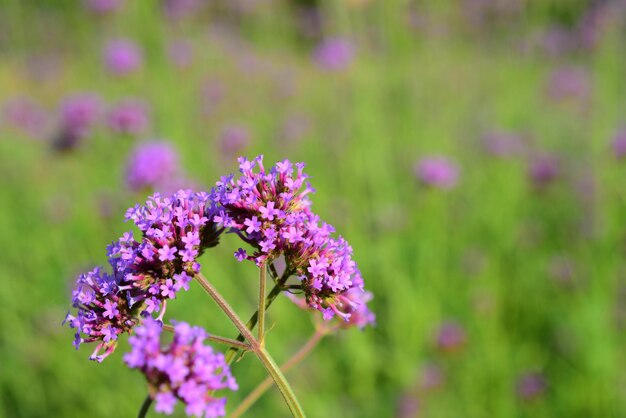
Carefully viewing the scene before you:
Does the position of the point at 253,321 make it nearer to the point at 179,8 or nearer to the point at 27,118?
the point at 179,8

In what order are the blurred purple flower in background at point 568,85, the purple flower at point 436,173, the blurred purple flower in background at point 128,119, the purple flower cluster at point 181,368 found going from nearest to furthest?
the purple flower cluster at point 181,368, the blurred purple flower in background at point 128,119, the purple flower at point 436,173, the blurred purple flower in background at point 568,85

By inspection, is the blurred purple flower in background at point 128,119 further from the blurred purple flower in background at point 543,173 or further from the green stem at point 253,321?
the blurred purple flower in background at point 543,173

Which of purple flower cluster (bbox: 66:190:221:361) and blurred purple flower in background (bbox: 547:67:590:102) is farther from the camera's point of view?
blurred purple flower in background (bbox: 547:67:590:102)

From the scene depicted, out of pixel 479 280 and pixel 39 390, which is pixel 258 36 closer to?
pixel 479 280

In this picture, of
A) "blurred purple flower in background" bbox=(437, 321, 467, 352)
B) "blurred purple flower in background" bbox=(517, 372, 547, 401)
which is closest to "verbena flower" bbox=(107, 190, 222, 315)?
"blurred purple flower in background" bbox=(437, 321, 467, 352)

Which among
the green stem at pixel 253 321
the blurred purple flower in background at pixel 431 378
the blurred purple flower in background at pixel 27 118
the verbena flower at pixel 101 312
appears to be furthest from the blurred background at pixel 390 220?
the green stem at pixel 253 321

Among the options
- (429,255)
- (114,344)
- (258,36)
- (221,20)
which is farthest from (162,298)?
(221,20)

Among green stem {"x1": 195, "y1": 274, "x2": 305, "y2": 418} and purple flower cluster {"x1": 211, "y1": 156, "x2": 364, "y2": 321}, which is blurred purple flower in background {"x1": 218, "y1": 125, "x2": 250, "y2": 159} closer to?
purple flower cluster {"x1": 211, "y1": 156, "x2": 364, "y2": 321}
